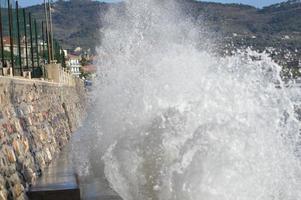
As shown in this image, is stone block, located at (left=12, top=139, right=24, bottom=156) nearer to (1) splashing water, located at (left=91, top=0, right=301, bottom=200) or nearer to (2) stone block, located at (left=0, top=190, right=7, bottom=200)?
(1) splashing water, located at (left=91, top=0, right=301, bottom=200)

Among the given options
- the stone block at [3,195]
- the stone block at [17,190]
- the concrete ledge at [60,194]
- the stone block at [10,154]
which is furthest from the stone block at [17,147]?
the stone block at [3,195]

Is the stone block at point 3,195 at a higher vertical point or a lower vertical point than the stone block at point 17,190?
higher

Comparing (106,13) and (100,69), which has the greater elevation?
(106,13)

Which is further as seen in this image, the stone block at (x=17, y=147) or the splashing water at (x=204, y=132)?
the stone block at (x=17, y=147)

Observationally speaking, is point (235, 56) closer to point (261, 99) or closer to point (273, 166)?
point (261, 99)

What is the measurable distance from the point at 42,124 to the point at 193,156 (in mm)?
6569

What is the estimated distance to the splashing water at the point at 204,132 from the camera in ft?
26.5

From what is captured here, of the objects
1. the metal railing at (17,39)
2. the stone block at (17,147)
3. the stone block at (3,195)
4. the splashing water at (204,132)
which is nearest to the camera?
the stone block at (3,195)

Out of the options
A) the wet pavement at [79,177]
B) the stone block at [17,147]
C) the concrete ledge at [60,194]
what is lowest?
the wet pavement at [79,177]

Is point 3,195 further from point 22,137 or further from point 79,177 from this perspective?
point 22,137

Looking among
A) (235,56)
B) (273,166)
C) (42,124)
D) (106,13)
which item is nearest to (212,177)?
(273,166)

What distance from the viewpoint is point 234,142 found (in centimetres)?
808

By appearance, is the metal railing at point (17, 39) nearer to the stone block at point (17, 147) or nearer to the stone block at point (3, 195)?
the stone block at point (17, 147)

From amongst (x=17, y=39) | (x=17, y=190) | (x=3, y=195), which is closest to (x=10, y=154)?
(x=17, y=190)
